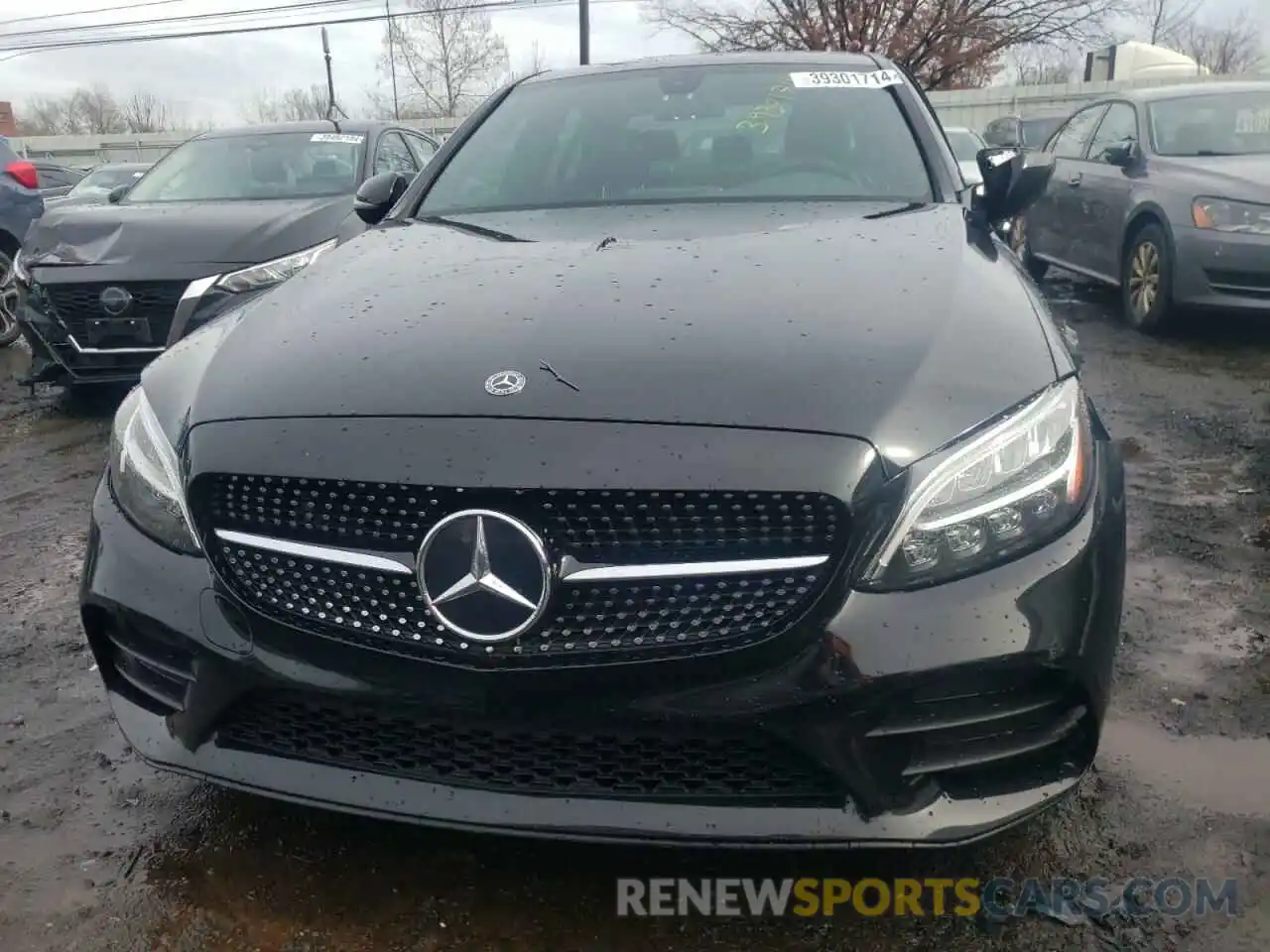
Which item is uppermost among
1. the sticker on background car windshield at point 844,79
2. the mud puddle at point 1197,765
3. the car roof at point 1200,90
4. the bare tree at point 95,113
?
the sticker on background car windshield at point 844,79

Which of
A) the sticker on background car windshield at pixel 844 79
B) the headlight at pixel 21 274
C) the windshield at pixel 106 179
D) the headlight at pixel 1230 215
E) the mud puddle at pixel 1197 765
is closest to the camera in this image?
the mud puddle at pixel 1197 765

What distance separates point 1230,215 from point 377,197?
16.6 ft

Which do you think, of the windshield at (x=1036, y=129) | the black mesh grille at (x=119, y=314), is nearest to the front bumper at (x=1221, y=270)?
the black mesh grille at (x=119, y=314)

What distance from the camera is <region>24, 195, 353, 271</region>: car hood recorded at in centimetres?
553

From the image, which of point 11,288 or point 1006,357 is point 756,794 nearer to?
point 1006,357

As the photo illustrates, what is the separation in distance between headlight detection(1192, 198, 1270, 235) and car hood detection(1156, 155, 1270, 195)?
1.9 inches

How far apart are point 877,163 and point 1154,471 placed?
6.87 feet

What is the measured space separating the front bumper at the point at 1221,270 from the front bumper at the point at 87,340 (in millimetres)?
5241

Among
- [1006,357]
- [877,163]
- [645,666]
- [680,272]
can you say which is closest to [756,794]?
[645,666]

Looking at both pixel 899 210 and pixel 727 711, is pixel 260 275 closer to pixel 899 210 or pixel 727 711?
pixel 899 210

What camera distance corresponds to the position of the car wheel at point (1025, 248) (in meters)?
9.24

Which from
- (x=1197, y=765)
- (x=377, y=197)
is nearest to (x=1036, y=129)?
(x=377, y=197)

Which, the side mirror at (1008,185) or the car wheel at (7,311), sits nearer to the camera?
the side mirror at (1008,185)

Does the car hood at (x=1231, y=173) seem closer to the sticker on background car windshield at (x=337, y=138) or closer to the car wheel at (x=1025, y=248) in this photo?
the car wheel at (x=1025, y=248)
